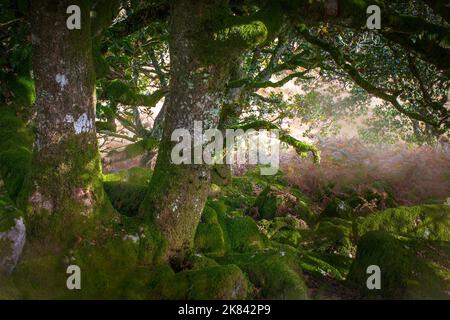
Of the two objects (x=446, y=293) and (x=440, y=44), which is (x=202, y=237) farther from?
(x=440, y=44)

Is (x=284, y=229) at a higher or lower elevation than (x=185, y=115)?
lower

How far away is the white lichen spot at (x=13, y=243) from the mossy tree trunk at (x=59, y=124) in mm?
118

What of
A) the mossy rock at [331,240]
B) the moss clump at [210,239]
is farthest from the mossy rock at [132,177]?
the mossy rock at [331,240]

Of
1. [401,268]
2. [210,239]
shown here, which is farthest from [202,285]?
[401,268]

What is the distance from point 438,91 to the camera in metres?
9.68

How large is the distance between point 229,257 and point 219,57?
11.4 feet

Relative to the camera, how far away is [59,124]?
548cm

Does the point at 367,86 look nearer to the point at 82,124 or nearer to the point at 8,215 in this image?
the point at 82,124

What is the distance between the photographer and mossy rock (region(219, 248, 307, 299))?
236 inches

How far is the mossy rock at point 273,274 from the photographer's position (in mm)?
5992

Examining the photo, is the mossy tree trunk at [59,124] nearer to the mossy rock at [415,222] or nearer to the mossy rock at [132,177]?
the mossy rock at [132,177]

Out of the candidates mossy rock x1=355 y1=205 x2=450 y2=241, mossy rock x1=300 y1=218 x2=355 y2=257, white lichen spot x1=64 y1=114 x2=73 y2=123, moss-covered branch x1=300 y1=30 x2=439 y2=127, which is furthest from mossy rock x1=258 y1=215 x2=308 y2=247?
white lichen spot x1=64 y1=114 x2=73 y2=123

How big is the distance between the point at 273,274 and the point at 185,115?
2.84m
